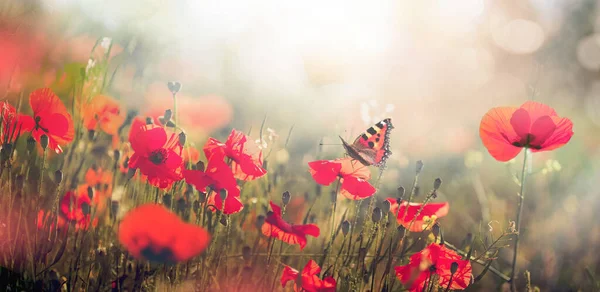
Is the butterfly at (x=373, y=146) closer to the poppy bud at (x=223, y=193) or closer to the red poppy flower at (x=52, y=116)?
the poppy bud at (x=223, y=193)

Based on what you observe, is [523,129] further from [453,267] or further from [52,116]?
[52,116]

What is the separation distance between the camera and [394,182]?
354 cm

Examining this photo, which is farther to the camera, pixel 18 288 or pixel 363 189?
pixel 363 189

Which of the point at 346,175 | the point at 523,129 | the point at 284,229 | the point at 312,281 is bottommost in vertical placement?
the point at 312,281

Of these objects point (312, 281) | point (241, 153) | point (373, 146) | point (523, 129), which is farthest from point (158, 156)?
point (523, 129)

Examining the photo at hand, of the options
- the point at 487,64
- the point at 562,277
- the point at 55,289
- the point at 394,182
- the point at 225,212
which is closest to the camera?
the point at 55,289

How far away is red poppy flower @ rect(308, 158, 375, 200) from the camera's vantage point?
1.60 metres

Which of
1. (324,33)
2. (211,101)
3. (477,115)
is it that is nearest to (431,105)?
(477,115)

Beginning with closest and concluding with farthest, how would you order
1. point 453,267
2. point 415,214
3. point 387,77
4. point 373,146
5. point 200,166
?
point 453,267
point 200,166
point 415,214
point 373,146
point 387,77

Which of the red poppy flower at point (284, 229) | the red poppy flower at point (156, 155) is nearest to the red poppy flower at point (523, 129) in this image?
the red poppy flower at point (284, 229)

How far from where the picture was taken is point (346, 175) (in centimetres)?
172

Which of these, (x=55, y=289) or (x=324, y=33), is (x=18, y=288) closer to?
(x=55, y=289)

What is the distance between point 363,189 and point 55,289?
0.80 metres

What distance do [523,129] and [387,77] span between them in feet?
15.0
